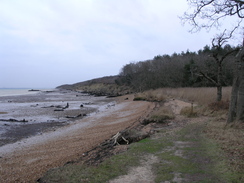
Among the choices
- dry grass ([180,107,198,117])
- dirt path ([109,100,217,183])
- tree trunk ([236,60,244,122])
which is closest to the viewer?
dirt path ([109,100,217,183])

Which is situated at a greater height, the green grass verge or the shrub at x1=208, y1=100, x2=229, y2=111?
the shrub at x1=208, y1=100, x2=229, y2=111

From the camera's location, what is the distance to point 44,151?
976cm

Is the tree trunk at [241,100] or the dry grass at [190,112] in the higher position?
the tree trunk at [241,100]

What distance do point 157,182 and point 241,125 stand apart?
19.9ft

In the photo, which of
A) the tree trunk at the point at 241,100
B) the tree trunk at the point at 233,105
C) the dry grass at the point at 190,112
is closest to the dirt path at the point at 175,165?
the tree trunk at the point at 233,105

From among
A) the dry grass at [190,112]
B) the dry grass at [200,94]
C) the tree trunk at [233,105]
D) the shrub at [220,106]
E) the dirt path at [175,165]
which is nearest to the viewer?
the dirt path at [175,165]

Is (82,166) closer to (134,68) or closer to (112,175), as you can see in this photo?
(112,175)

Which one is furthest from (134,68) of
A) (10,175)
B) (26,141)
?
(10,175)

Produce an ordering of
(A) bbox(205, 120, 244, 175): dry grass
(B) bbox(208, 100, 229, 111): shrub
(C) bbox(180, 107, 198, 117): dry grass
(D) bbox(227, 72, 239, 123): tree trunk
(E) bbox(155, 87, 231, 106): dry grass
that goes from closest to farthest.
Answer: (A) bbox(205, 120, 244, 175): dry grass → (D) bbox(227, 72, 239, 123): tree trunk → (B) bbox(208, 100, 229, 111): shrub → (C) bbox(180, 107, 198, 117): dry grass → (E) bbox(155, 87, 231, 106): dry grass

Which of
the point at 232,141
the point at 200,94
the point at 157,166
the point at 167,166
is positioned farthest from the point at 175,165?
the point at 200,94

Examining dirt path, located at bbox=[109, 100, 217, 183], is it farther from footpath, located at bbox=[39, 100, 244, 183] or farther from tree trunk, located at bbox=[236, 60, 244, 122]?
tree trunk, located at bbox=[236, 60, 244, 122]

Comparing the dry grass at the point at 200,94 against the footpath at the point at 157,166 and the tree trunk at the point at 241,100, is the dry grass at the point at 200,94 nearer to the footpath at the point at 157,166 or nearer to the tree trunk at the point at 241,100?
the tree trunk at the point at 241,100

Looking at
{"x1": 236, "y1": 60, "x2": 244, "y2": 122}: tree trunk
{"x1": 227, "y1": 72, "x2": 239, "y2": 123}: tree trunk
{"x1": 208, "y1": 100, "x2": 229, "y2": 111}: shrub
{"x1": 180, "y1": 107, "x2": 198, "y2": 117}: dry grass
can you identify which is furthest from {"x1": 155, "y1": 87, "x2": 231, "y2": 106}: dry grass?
{"x1": 236, "y1": 60, "x2": 244, "y2": 122}: tree trunk

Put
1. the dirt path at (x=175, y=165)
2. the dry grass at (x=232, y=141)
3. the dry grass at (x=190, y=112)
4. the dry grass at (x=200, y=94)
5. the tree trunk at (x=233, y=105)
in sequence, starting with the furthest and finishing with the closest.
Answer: the dry grass at (x=200, y=94), the dry grass at (x=190, y=112), the tree trunk at (x=233, y=105), the dry grass at (x=232, y=141), the dirt path at (x=175, y=165)
